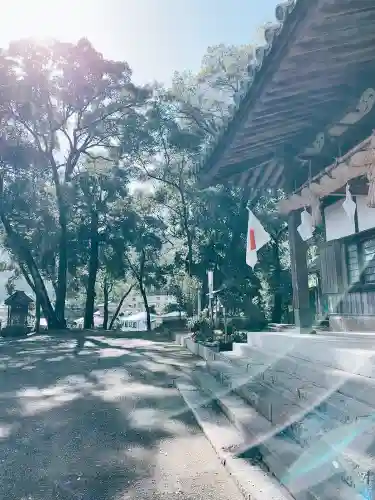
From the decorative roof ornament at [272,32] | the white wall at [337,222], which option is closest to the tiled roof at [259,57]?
the decorative roof ornament at [272,32]

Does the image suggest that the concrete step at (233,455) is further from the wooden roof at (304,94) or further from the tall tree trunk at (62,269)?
the tall tree trunk at (62,269)

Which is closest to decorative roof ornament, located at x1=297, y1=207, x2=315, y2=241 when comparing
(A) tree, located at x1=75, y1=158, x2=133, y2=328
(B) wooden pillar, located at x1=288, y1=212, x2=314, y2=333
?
(B) wooden pillar, located at x1=288, y1=212, x2=314, y2=333

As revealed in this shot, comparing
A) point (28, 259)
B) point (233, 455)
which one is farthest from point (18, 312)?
point (233, 455)

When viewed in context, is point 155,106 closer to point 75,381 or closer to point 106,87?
point 106,87

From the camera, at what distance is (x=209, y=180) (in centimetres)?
575

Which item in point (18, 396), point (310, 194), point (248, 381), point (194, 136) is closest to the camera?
point (310, 194)

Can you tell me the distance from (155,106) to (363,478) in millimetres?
22176

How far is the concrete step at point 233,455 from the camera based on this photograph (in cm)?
295

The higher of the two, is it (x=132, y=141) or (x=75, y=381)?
(x=132, y=141)

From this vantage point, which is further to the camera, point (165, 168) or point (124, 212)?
point (124, 212)

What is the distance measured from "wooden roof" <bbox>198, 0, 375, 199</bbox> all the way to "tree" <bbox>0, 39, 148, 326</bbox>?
17919mm

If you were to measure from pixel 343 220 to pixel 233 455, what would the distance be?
11.7ft

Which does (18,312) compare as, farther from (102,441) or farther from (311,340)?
(311,340)

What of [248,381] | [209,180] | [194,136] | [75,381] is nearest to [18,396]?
[75,381]
